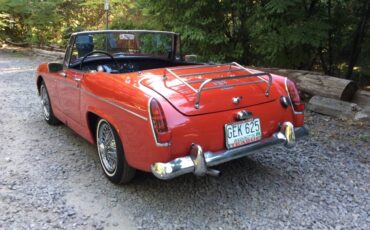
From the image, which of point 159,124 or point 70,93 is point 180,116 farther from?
point 70,93

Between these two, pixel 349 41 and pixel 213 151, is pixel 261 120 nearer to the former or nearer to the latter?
pixel 213 151

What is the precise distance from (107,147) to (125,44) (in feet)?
5.16

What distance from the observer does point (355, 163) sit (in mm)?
3916

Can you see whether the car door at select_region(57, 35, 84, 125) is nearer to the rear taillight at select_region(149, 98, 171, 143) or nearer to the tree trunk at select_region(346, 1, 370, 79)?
the rear taillight at select_region(149, 98, 171, 143)

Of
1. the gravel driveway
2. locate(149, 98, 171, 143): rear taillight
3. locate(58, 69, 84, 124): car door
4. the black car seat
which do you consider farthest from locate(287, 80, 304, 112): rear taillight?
the black car seat

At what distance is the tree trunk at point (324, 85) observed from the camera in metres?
5.71

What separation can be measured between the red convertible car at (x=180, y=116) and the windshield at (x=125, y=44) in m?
0.12

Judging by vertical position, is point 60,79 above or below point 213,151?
above

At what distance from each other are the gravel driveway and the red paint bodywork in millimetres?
473

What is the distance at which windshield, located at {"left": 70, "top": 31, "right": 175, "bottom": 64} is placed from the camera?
4316mm

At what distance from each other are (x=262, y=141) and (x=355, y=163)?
4.64ft

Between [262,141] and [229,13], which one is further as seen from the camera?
[229,13]

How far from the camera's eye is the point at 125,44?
4.58 metres

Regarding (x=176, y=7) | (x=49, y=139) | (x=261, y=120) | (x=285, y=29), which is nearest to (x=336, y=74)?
(x=285, y=29)
